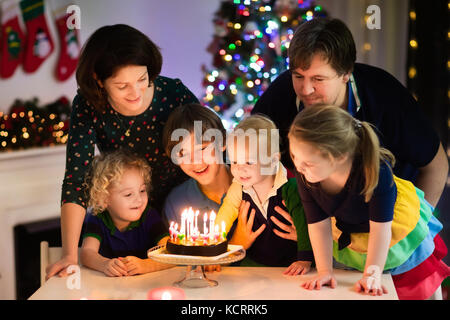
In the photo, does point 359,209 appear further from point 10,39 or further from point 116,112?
point 10,39

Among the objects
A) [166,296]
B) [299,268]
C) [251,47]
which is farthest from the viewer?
[251,47]

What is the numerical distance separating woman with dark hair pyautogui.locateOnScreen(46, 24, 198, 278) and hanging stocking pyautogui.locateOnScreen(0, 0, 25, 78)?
1.44 metres

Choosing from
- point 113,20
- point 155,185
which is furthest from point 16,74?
point 155,185

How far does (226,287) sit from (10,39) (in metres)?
2.24

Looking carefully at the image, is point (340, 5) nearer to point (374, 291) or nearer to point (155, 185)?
point (155, 185)

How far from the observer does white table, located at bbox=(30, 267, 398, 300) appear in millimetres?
1631

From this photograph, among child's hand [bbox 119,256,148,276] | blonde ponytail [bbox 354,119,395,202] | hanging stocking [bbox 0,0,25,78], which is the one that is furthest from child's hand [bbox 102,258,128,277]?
hanging stocking [bbox 0,0,25,78]

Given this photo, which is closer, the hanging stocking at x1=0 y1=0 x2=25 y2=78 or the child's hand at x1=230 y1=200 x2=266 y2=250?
the child's hand at x1=230 y1=200 x2=266 y2=250

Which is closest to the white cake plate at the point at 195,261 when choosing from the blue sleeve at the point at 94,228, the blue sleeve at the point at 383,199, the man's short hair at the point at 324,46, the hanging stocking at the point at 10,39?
the blue sleeve at the point at 94,228

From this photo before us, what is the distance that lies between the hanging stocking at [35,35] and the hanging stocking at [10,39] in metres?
0.04

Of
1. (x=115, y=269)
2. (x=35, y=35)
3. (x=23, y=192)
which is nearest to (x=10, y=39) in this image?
(x=35, y=35)

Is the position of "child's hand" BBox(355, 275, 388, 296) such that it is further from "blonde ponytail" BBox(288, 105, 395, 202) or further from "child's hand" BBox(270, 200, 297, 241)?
"child's hand" BBox(270, 200, 297, 241)

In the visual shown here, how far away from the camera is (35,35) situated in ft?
11.1

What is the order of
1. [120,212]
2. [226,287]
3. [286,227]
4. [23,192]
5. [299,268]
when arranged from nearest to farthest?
[226,287]
[299,268]
[286,227]
[120,212]
[23,192]
